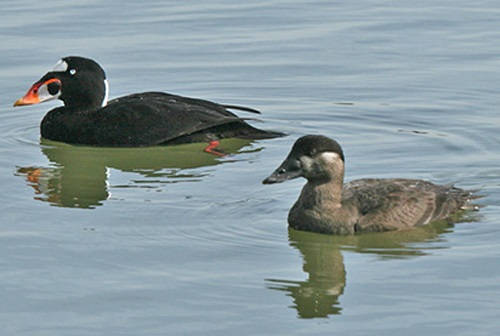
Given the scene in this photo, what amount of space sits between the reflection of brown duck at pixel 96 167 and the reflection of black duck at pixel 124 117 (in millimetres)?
109

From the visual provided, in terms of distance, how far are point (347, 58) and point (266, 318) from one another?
8.19 metres

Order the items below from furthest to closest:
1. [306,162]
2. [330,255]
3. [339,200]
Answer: [339,200], [306,162], [330,255]

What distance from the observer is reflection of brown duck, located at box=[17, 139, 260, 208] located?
449 inches

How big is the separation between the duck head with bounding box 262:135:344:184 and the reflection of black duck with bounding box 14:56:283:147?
10.3ft

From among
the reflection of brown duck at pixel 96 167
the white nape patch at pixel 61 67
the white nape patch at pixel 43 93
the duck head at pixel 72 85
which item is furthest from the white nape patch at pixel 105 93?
the reflection of brown duck at pixel 96 167

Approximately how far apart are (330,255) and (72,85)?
5141 millimetres

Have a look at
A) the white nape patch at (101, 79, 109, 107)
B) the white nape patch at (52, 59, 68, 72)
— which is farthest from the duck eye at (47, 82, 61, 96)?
the white nape patch at (101, 79, 109, 107)

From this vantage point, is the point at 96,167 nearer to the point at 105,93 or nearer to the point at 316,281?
the point at 105,93

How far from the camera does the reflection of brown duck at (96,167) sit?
11.4m

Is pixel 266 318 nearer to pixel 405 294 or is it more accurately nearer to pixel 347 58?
pixel 405 294

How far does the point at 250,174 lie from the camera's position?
467 inches

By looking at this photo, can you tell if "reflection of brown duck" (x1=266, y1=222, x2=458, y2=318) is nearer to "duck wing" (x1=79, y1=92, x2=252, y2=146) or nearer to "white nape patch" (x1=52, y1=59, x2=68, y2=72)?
"duck wing" (x1=79, y1=92, x2=252, y2=146)

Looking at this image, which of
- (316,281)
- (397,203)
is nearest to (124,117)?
(397,203)

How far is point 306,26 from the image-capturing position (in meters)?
17.5
